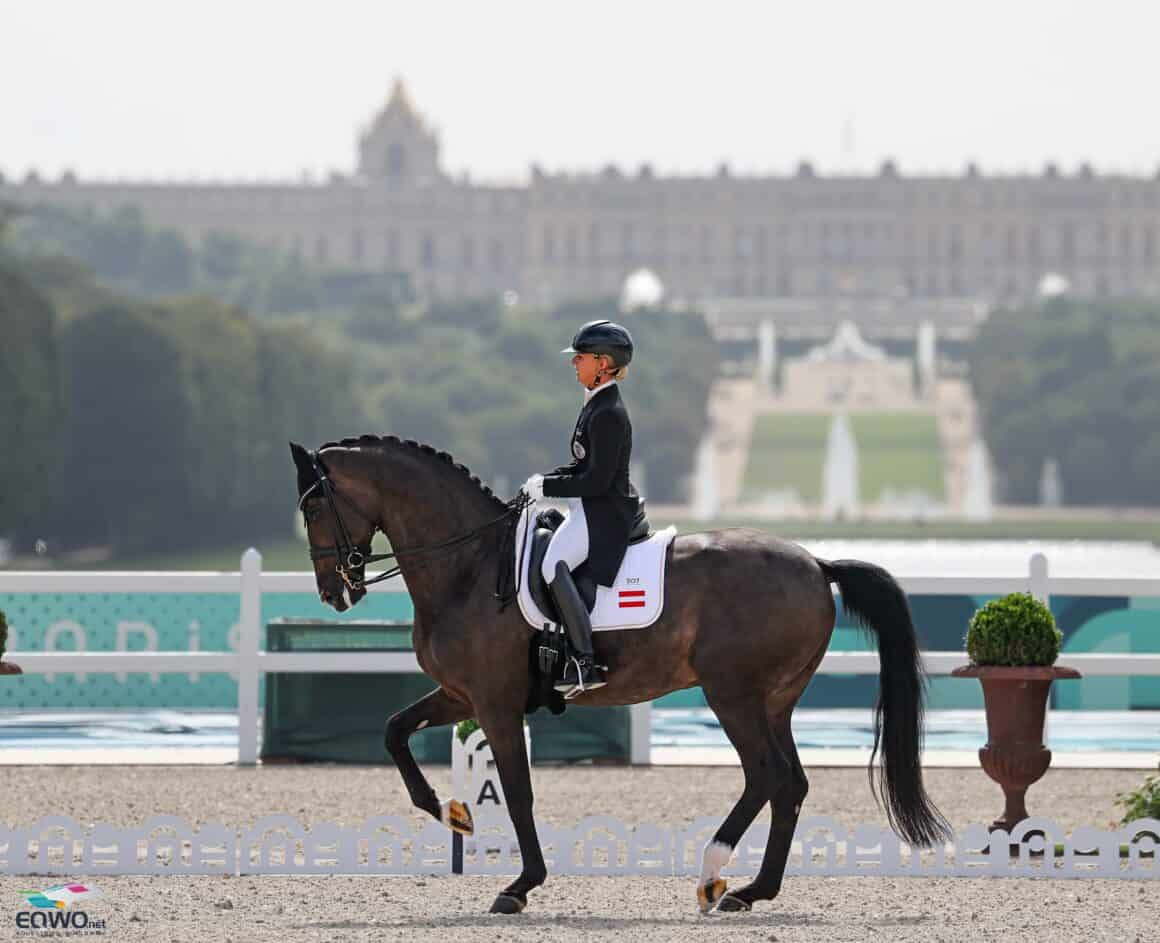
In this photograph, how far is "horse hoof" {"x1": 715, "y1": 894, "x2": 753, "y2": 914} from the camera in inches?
346

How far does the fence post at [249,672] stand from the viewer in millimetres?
14023

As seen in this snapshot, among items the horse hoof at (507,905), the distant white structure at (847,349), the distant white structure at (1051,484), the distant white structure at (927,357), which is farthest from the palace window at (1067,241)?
the horse hoof at (507,905)

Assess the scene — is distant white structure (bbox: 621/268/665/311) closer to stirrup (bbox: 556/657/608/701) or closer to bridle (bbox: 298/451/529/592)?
bridle (bbox: 298/451/529/592)

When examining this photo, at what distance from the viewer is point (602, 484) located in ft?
29.3

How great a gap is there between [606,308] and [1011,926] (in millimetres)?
104298

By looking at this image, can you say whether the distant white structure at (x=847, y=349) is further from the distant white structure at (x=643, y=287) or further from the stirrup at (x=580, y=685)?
the stirrup at (x=580, y=685)

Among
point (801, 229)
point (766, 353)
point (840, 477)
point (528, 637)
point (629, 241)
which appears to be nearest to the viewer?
point (528, 637)

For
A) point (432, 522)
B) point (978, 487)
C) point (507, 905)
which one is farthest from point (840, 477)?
point (507, 905)

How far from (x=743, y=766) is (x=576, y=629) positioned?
2.36 ft

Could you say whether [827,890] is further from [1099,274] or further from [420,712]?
[1099,274]

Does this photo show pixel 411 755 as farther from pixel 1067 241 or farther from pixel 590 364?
pixel 1067 241

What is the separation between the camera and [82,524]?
52562 mm

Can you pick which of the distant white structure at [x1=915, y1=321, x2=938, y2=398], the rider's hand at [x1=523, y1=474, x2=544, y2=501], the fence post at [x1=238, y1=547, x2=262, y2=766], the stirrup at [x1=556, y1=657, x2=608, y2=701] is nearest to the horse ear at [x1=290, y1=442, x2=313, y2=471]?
the rider's hand at [x1=523, y1=474, x2=544, y2=501]

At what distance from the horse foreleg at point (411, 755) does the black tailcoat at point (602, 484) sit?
74cm
